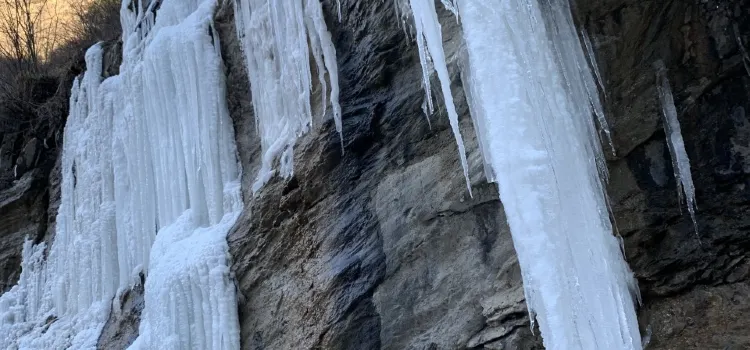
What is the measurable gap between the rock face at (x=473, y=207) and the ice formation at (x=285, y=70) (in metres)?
0.22

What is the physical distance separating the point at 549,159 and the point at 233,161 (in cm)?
319

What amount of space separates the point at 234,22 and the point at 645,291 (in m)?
4.13

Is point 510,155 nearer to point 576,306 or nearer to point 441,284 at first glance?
point 576,306

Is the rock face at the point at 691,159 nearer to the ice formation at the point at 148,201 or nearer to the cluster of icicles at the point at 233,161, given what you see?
the cluster of icicles at the point at 233,161

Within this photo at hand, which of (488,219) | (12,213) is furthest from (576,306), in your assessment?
(12,213)

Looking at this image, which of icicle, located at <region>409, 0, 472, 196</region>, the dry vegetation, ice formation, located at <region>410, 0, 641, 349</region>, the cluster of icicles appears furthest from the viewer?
the dry vegetation

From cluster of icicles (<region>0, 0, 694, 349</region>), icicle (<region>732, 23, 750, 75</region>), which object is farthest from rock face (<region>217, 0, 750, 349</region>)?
cluster of icicles (<region>0, 0, 694, 349</region>)

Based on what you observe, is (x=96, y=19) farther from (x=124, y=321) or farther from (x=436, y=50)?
(x=436, y=50)

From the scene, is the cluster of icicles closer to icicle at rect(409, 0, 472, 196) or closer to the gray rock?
icicle at rect(409, 0, 472, 196)

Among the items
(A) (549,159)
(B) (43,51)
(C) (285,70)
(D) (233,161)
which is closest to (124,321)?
(D) (233,161)

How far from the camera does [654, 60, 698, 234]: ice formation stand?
346cm

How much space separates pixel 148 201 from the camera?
6418 millimetres

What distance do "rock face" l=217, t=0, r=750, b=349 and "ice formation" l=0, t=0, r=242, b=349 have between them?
728 mm

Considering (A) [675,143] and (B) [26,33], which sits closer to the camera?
(A) [675,143]
